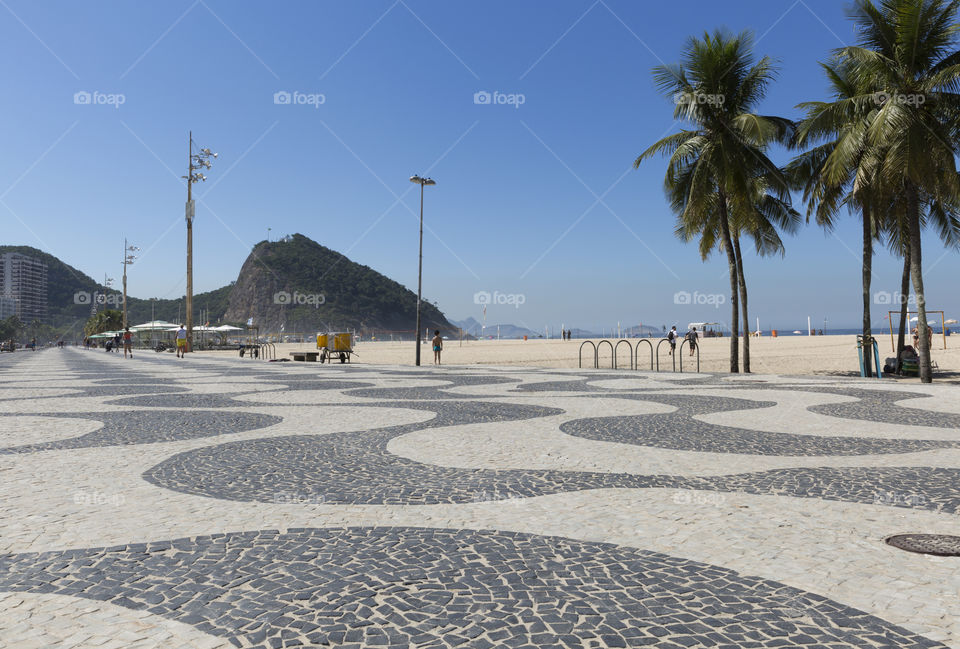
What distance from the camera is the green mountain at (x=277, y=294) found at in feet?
437

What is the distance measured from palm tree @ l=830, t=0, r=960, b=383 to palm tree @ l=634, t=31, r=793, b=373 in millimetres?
3897

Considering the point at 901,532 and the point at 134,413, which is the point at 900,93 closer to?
the point at 901,532

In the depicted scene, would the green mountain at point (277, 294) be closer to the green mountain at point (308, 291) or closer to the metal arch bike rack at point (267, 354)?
the green mountain at point (308, 291)

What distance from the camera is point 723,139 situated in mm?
18594

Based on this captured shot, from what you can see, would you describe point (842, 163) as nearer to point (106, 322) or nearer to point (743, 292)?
point (743, 292)

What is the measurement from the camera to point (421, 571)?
2857 millimetres

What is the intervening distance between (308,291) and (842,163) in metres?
129

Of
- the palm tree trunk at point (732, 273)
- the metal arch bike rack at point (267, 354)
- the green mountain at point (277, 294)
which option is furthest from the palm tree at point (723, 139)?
the green mountain at point (277, 294)

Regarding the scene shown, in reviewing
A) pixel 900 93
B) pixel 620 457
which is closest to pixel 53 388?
pixel 620 457

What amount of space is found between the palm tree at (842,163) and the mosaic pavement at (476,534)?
9776 mm

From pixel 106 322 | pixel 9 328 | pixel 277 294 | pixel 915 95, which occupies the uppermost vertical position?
pixel 277 294

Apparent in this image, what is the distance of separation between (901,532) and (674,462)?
7.00 ft

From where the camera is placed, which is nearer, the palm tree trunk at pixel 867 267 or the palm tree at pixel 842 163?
the palm tree at pixel 842 163

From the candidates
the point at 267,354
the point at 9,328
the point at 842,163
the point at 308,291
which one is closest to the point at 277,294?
the point at 308,291
